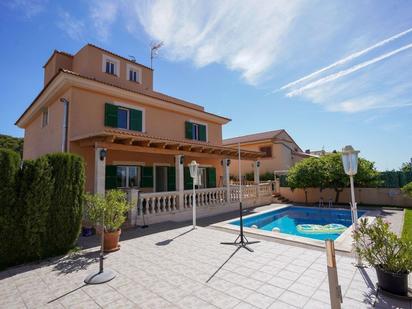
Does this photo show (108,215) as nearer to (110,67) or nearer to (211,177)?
(110,67)

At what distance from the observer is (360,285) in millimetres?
4258

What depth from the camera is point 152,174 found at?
43.8ft

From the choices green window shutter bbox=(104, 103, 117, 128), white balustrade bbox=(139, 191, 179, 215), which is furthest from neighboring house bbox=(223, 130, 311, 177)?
green window shutter bbox=(104, 103, 117, 128)

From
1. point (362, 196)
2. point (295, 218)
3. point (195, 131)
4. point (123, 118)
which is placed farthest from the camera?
point (362, 196)

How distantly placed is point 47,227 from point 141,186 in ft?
21.6

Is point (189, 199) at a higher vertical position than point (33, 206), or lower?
lower

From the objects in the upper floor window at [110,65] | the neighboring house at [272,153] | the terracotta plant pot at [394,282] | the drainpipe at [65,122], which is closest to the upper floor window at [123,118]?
the drainpipe at [65,122]

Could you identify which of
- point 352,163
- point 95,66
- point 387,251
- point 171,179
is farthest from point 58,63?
point 387,251

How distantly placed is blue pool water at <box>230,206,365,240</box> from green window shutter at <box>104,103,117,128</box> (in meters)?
8.24

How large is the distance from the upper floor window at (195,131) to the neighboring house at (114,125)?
2.9 inches

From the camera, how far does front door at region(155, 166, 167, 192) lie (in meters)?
14.1

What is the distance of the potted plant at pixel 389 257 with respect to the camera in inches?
151

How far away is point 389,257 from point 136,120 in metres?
12.3

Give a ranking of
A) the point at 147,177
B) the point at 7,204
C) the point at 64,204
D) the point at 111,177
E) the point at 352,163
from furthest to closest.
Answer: the point at 147,177
the point at 111,177
the point at 64,204
the point at 352,163
the point at 7,204
